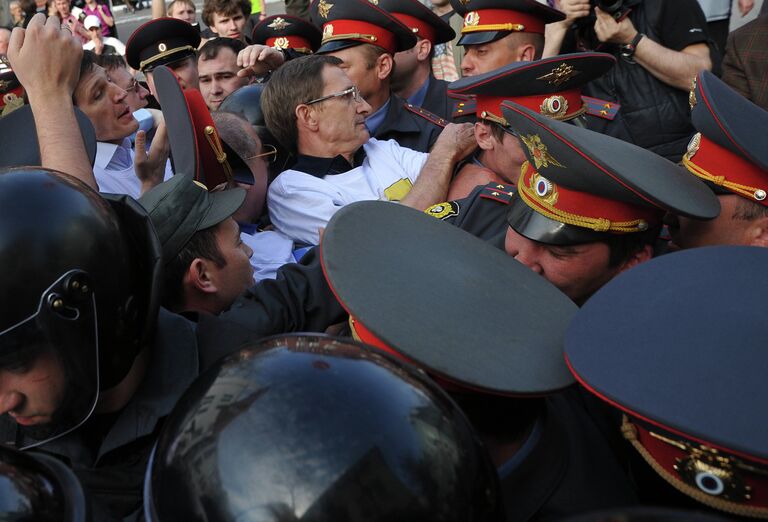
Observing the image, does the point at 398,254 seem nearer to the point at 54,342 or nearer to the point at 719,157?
the point at 54,342

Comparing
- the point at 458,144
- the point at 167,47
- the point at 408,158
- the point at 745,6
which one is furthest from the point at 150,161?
the point at 745,6

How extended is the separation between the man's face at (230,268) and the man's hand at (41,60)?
25.1 inches

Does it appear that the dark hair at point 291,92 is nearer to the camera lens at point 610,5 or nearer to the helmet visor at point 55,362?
the camera lens at point 610,5

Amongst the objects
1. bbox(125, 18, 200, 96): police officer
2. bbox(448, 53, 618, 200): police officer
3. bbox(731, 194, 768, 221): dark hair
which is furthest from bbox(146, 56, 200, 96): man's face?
bbox(731, 194, 768, 221): dark hair

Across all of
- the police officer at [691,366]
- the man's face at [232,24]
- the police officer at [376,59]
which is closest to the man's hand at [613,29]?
the police officer at [376,59]

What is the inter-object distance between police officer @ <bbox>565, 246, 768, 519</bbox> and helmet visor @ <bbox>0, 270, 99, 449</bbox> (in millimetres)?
1018

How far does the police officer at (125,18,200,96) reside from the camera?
5.43 meters

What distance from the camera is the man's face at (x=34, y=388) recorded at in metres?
1.60

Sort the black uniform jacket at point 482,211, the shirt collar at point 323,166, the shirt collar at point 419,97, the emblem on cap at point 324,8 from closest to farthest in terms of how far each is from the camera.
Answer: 1. the black uniform jacket at point 482,211
2. the shirt collar at point 323,166
3. the emblem on cap at point 324,8
4. the shirt collar at point 419,97

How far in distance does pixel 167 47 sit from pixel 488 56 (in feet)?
8.45

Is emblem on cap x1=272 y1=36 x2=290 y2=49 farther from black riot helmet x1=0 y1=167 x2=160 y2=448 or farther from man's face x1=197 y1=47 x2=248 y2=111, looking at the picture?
black riot helmet x1=0 y1=167 x2=160 y2=448

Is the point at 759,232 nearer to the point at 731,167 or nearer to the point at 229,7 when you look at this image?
the point at 731,167

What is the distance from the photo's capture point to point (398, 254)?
1692 millimetres

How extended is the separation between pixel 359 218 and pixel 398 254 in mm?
135
